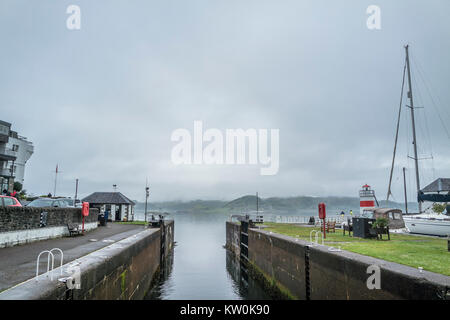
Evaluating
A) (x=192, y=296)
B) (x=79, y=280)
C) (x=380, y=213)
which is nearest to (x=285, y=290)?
(x=192, y=296)

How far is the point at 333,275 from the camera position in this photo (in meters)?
9.89

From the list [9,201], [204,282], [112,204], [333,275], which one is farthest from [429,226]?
[112,204]

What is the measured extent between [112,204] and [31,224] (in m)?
25.9

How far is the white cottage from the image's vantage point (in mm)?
38906

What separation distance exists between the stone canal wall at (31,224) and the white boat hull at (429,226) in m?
24.7

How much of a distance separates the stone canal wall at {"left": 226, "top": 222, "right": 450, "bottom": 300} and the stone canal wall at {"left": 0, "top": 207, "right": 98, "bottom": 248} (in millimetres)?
12622

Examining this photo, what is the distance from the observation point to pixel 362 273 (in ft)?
26.5

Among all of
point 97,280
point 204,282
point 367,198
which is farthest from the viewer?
point 367,198

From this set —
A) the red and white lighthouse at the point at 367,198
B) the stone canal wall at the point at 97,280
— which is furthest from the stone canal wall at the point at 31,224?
the red and white lighthouse at the point at 367,198

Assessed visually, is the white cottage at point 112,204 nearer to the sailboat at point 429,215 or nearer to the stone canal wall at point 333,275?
the stone canal wall at point 333,275

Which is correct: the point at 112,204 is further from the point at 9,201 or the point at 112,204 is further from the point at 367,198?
the point at 367,198
